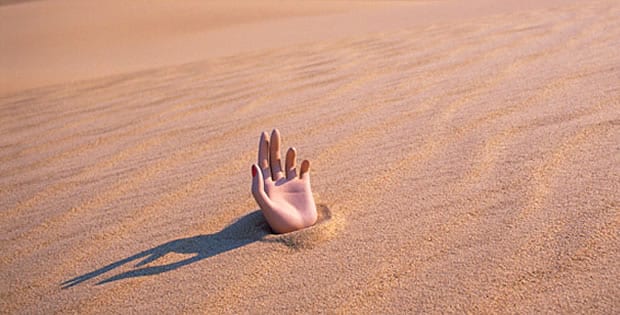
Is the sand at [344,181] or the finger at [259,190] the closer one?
the sand at [344,181]

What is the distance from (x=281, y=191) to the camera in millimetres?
1971

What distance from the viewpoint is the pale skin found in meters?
1.84

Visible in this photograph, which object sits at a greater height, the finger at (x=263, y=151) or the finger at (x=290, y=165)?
the finger at (x=263, y=151)

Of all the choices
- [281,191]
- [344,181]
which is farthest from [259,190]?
[344,181]

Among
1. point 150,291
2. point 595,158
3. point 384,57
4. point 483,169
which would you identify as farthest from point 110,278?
point 384,57

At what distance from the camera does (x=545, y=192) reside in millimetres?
1953

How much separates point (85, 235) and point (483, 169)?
136 centimetres

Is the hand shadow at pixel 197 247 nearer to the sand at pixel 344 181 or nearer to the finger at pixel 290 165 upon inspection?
the sand at pixel 344 181

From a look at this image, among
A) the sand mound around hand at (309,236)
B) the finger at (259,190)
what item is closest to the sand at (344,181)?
the sand mound around hand at (309,236)

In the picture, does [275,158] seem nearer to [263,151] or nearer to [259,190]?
[263,151]

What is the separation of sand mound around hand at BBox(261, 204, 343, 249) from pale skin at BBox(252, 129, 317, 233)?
0.03 m

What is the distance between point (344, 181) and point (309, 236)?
18.2 inches

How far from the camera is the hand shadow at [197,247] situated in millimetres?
1801

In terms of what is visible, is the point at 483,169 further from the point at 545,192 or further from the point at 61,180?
the point at 61,180
